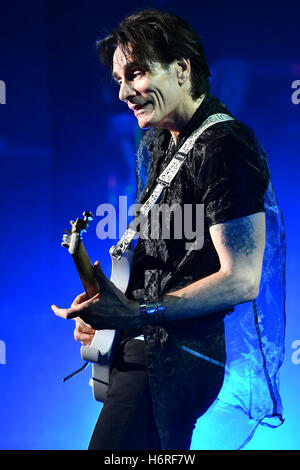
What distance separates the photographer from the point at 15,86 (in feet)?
9.83

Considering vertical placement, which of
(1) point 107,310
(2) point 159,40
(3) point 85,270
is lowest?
(1) point 107,310

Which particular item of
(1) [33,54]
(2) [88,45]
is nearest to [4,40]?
(1) [33,54]

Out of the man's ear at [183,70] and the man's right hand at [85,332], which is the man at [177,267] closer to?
the man's ear at [183,70]

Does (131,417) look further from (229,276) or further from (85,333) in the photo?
(229,276)

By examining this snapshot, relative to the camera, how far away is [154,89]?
1.66 meters

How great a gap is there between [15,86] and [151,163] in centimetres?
131

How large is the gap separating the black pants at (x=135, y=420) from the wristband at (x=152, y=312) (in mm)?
190

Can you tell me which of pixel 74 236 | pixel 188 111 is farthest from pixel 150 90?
pixel 74 236

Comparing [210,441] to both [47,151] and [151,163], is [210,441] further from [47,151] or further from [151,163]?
[47,151]

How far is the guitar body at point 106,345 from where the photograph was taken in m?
1.79

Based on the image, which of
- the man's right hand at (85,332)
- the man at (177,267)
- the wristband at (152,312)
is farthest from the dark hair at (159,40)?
the man's right hand at (85,332)

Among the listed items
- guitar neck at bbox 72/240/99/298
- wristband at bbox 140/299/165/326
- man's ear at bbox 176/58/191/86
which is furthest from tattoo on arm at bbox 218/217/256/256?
man's ear at bbox 176/58/191/86

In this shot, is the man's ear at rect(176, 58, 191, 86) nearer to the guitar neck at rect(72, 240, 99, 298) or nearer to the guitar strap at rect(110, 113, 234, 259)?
the guitar strap at rect(110, 113, 234, 259)

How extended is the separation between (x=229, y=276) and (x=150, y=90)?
1.73 ft
